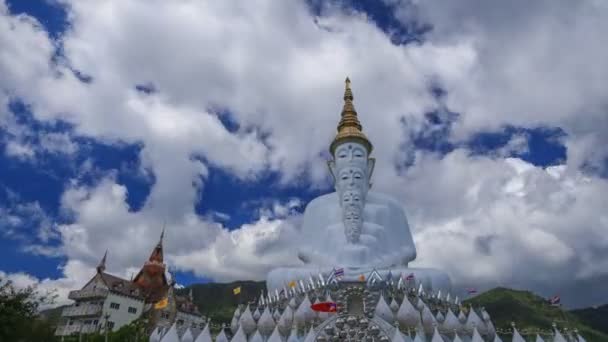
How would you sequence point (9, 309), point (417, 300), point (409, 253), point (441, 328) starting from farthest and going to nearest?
point (409, 253) < point (417, 300) < point (441, 328) < point (9, 309)

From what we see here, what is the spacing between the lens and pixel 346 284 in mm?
24281

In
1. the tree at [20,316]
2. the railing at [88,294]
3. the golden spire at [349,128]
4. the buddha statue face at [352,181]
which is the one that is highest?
the golden spire at [349,128]

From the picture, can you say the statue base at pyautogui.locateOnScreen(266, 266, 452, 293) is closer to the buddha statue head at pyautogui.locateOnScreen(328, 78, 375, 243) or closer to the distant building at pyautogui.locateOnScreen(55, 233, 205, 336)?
the buddha statue head at pyautogui.locateOnScreen(328, 78, 375, 243)

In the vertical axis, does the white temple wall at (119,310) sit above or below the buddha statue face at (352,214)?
below

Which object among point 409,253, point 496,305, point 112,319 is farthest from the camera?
point 496,305

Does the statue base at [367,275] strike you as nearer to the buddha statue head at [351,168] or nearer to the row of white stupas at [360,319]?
the row of white stupas at [360,319]

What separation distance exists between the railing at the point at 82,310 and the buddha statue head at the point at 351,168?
28.8 metres

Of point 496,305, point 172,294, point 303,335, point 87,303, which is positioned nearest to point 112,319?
point 87,303

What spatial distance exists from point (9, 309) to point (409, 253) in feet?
75.7

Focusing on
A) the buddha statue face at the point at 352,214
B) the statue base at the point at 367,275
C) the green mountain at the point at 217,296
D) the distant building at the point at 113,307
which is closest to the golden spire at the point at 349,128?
the buddha statue face at the point at 352,214

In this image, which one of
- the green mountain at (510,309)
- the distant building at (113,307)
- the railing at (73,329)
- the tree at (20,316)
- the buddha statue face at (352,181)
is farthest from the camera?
the green mountain at (510,309)

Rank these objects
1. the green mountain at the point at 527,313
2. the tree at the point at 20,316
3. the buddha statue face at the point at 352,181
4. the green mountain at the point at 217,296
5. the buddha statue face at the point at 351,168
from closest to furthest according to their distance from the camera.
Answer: the tree at the point at 20,316 → the buddha statue face at the point at 352,181 → the buddha statue face at the point at 351,168 → the green mountain at the point at 527,313 → the green mountain at the point at 217,296

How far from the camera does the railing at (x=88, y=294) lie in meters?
45.5

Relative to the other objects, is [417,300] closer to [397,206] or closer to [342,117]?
[397,206]
